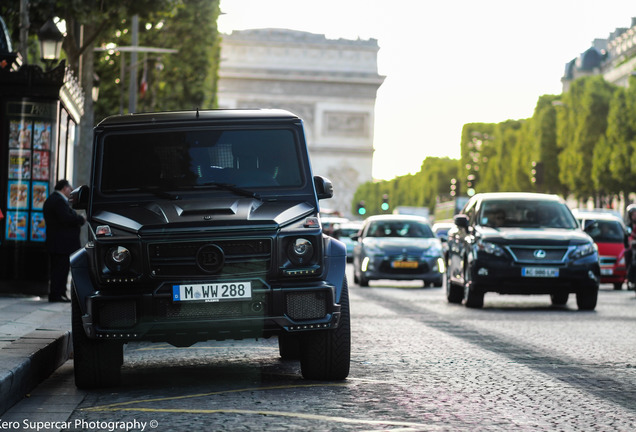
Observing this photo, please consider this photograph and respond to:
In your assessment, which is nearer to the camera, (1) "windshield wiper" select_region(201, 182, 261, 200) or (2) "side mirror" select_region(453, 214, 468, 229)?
(1) "windshield wiper" select_region(201, 182, 261, 200)

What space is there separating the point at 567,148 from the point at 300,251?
65.9m

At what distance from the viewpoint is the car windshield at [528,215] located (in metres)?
18.4

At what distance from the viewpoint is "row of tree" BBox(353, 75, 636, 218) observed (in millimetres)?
62219

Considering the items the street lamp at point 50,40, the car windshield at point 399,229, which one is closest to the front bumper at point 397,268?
the car windshield at point 399,229

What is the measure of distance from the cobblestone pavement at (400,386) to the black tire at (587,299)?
3796mm

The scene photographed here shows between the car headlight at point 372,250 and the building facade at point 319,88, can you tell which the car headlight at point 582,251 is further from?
the building facade at point 319,88

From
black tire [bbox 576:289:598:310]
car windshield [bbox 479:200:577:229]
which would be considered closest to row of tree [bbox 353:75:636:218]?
car windshield [bbox 479:200:577:229]

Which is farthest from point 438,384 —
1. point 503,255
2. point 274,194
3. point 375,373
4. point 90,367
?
point 503,255

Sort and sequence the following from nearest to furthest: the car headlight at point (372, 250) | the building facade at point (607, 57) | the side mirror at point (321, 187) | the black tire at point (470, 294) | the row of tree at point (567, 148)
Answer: the side mirror at point (321, 187), the black tire at point (470, 294), the car headlight at point (372, 250), the row of tree at point (567, 148), the building facade at point (607, 57)

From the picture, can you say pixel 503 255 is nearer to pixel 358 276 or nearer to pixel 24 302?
pixel 24 302

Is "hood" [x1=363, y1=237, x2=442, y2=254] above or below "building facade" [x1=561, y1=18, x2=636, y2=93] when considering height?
below

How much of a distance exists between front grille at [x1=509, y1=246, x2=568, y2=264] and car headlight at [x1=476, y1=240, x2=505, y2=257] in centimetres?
18

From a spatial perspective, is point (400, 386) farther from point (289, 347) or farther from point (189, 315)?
point (289, 347)

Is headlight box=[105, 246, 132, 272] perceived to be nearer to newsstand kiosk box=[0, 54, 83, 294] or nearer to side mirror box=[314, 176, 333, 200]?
side mirror box=[314, 176, 333, 200]
